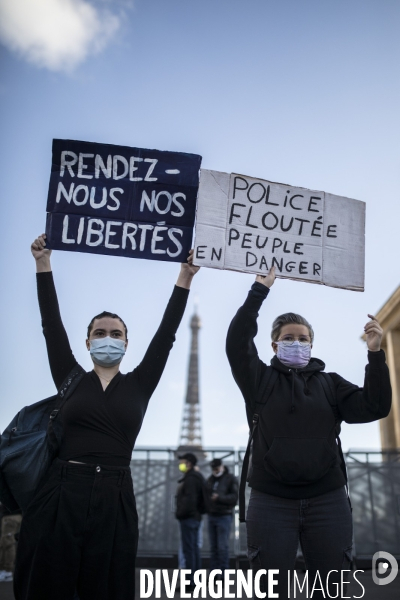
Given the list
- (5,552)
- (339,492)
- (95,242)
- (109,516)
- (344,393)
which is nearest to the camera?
(109,516)

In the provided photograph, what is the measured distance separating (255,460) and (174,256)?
1.55m

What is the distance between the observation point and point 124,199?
441 centimetres

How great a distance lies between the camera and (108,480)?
10.5ft

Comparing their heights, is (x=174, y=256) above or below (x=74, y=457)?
above

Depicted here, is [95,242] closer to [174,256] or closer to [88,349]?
[174,256]

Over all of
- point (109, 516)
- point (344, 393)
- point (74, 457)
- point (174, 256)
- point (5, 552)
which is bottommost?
point (5, 552)

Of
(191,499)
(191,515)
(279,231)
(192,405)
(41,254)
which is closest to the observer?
(41,254)

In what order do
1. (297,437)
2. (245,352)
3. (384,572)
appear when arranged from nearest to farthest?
(297,437) < (245,352) < (384,572)

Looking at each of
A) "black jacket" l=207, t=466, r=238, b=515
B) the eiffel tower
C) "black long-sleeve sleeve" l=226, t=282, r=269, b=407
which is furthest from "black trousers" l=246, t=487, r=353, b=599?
the eiffel tower

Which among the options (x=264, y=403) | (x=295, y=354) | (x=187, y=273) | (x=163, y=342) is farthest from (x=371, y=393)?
(x=187, y=273)

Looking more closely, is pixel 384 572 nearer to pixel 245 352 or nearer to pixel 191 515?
pixel 191 515

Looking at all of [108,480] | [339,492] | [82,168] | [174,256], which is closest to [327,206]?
[174,256]

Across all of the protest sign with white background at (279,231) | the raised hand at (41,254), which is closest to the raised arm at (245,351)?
the protest sign with white background at (279,231)

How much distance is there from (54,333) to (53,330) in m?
0.02
